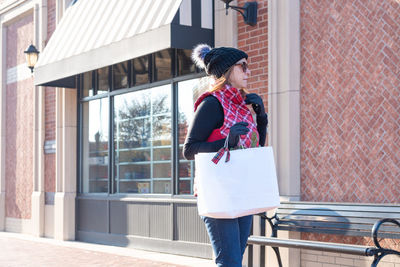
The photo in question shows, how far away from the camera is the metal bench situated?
19.1ft

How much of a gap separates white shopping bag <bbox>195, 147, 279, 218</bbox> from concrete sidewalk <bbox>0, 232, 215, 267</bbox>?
4.99m

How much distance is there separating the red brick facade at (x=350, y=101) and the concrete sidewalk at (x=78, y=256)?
7.61 feet

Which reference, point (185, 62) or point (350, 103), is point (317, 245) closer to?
point (350, 103)

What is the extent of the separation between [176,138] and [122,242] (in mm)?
2239

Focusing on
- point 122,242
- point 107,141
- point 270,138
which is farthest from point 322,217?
point 107,141

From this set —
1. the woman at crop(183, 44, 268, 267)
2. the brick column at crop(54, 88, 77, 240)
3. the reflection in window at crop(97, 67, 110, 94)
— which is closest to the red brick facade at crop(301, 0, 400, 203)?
the woman at crop(183, 44, 268, 267)

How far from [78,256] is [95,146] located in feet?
9.12

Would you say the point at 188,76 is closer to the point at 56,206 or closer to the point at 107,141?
the point at 107,141

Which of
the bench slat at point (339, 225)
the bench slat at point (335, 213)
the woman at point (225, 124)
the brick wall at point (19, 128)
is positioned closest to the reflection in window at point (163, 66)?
the bench slat at point (335, 213)

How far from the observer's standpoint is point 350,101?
700 cm

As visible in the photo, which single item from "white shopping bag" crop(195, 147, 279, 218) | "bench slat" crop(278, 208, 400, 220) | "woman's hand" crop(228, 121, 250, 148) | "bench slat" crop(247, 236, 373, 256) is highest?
"woman's hand" crop(228, 121, 250, 148)

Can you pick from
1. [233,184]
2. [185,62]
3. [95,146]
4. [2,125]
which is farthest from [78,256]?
[233,184]

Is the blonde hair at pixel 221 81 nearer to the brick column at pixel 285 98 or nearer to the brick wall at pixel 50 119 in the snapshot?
the brick column at pixel 285 98

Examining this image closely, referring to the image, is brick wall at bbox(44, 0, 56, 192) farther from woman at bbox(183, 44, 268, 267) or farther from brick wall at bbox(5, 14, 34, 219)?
woman at bbox(183, 44, 268, 267)
